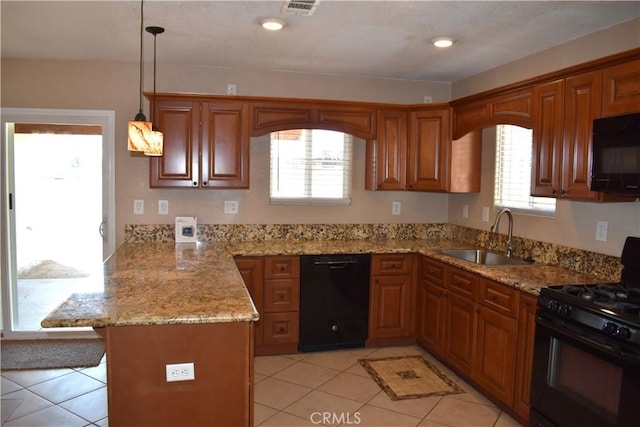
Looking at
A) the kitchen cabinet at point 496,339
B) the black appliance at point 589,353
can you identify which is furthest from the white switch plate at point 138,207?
the black appliance at point 589,353

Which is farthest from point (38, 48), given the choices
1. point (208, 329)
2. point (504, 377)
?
point (504, 377)

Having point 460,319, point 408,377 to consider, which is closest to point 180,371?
point 408,377

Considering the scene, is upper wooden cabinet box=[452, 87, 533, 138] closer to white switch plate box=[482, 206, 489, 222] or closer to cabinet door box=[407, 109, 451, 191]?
cabinet door box=[407, 109, 451, 191]

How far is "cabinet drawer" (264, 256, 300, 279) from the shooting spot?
3.88 meters

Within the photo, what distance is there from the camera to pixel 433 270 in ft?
12.7

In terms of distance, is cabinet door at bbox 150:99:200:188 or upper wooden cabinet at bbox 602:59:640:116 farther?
cabinet door at bbox 150:99:200:188

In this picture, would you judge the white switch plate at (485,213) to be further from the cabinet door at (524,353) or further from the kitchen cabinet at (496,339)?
the cabinet door at (524,353)

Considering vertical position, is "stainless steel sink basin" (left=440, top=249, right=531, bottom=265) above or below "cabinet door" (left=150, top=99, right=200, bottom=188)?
below

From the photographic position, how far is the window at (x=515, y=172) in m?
3.67

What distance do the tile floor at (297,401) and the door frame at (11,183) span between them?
0.84 m

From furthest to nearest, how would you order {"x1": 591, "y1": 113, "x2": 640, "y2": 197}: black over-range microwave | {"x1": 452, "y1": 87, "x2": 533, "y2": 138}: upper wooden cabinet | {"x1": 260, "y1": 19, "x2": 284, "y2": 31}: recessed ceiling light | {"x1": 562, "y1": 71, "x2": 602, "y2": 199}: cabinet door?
{"x1": 452, "y1": 87, "x2": 533, "y2": 138}: upper wooden cabinet < {"x1": 260, "y1": 19, "x2": 284, "y2": 31}: recessed ceiling light < {"x1": 562, "y1": 71, "x2": 602, "y2": 199}: cabinet door < {"x1": 591, "y1": 113, "x2": 640, "y2": 197}: black over-range microwave

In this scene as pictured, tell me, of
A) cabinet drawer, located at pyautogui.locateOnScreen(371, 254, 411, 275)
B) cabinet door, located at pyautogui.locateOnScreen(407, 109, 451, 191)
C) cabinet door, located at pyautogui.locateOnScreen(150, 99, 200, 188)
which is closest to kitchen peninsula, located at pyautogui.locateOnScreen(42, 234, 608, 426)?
cabinet door, located at pyautogui.locateOnScreen(150, 99, 200, 188)

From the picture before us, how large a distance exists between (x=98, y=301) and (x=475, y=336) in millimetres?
2415

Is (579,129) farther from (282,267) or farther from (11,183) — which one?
(11,183)
